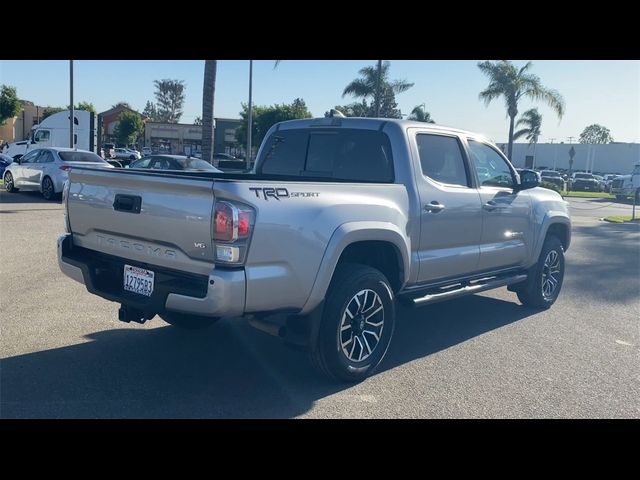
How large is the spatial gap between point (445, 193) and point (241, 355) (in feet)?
7.67

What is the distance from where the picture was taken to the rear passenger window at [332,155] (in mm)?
5469

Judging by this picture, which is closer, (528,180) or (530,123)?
(528,180)

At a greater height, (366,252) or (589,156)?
(589,156)

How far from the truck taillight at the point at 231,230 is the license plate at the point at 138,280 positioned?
692 mm

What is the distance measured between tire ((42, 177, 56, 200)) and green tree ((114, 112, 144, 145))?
5287 centimetres

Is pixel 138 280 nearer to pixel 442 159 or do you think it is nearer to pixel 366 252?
pixel 366 252

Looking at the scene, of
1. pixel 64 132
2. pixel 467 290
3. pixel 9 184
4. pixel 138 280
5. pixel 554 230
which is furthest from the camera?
pixel 64 132

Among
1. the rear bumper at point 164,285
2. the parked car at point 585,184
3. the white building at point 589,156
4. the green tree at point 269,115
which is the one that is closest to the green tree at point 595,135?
the white building at point 589,156

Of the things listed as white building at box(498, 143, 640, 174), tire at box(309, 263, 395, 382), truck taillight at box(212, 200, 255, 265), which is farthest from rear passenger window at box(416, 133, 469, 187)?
white building at box(498, 143, 640, 174)

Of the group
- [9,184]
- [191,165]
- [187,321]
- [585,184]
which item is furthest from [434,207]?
[585,184]

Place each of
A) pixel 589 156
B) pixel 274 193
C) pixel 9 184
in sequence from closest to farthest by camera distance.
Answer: pixel 274 193 < pixel 9 184 < pixel 589 156

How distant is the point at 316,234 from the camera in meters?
4.30

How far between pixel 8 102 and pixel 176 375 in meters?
54.8
